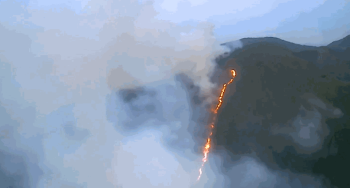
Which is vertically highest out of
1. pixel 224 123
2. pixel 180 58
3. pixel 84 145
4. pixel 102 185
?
pixel 180 58

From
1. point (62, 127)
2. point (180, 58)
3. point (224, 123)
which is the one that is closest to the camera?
point (224, 123)

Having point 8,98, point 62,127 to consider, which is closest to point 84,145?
point 62,127

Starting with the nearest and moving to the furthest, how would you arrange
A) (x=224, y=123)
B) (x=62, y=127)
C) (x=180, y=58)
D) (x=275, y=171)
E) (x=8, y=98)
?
(x=275, y=171) → (x=224, y=123) → (x=62, y=127) → (x=8, y=98) → (x=180, y=58)

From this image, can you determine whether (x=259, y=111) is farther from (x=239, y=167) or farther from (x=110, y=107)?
(x=110, y=107)

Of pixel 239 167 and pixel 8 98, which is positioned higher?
pixel 8 98

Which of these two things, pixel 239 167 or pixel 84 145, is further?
pixel 84 145

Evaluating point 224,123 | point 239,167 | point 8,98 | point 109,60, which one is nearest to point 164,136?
point 224,123
